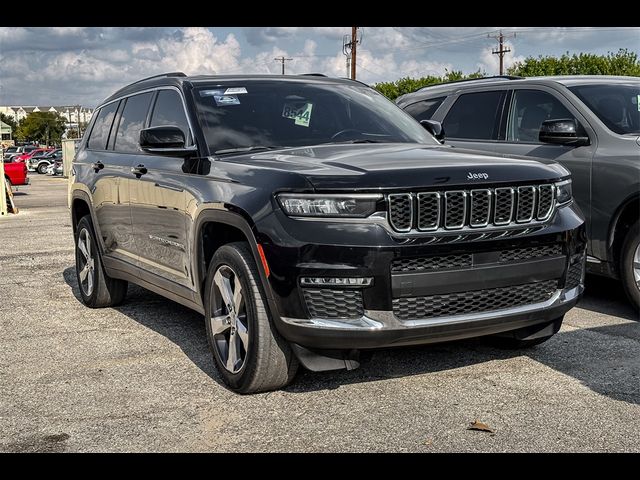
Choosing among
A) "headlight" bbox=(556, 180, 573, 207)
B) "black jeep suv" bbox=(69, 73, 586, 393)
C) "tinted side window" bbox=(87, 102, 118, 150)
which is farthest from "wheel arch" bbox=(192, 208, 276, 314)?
"tinted side window" bbox=(87, 102, 118, 150)

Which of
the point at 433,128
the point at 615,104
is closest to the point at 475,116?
the point at 615,104

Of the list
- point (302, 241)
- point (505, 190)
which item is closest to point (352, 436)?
point (302, 241)

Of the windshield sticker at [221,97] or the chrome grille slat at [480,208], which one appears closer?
the chrome grille slat at [480,208]

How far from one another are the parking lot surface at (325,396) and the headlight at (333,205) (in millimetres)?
A: 1034

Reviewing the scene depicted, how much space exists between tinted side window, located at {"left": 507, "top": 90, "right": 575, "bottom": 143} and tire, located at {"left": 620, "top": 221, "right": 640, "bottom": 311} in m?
1.33

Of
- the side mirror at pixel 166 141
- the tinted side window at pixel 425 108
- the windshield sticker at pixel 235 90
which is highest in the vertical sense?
the windshield sticker at pixel 235 90

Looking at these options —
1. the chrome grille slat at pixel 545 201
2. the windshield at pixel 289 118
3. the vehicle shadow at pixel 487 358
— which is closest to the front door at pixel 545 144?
the vehicle shadow at pixel 487 358

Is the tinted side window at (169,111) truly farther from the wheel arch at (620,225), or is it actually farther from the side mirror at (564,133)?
the wheel arch at (620,225)

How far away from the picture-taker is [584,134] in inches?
270

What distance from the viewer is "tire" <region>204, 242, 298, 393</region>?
14.5 feet

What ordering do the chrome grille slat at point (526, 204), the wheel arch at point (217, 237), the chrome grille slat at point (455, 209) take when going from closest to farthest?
1. the chrome grille slat at point (455, 209)
2. the wheel arch at point (217, 237)
3. the chrome grille slat at point (526, 204)

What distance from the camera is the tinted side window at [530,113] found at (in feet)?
24.0

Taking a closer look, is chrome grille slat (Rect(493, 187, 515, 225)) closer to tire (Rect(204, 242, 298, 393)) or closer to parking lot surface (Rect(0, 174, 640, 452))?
parking lot surface (Rect(0, 174, 640, 452))
